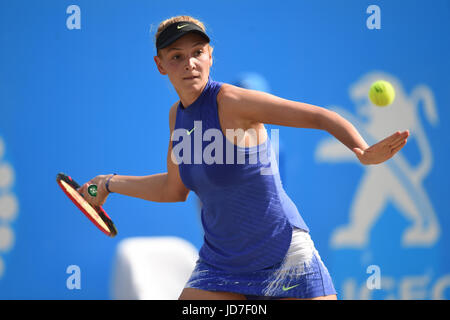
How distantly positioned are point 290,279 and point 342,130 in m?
0.52

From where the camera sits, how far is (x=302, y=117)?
1779 millimetres

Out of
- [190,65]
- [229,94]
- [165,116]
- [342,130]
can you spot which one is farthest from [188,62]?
[165,116]

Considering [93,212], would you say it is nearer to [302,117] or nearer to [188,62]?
[188,62]

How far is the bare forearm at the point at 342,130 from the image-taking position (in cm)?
171

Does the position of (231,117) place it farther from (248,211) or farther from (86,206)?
(86,206)

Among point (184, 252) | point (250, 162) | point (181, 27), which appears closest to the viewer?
point (250, 162)

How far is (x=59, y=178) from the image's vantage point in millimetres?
2520

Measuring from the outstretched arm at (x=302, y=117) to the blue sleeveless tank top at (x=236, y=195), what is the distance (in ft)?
0.29

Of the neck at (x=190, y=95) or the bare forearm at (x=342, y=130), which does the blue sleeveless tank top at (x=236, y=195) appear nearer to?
the neck at (x=190, y=95)

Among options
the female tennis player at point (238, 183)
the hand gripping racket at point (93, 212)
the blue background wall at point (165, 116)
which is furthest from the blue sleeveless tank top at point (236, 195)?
the blue background wall at point (165, 116)

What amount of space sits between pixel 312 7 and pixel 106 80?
5.05ft

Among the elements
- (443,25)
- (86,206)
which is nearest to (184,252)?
(86,206)

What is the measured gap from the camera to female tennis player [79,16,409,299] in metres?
1.84

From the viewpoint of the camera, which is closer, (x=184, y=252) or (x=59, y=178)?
(x=59, y=178)
